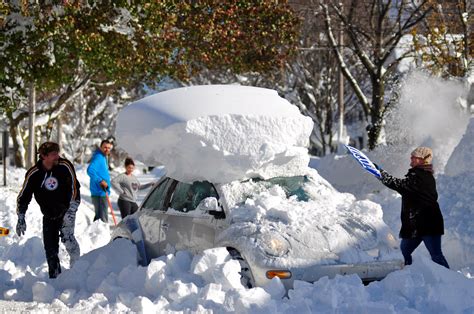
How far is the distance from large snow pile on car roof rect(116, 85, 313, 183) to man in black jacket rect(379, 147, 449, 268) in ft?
3.24

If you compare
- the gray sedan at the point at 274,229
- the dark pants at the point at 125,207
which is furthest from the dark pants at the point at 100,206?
the gray sedan at the point at 274,229

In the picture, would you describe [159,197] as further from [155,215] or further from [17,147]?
[17,147]

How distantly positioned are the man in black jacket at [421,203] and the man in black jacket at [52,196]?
10.5 feet

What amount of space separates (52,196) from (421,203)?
3.69 m

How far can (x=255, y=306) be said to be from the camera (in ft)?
19.5

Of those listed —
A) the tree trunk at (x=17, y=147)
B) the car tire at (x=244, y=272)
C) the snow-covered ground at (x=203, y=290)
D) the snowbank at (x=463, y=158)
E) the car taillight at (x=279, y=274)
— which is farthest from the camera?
the tree trunk at (x=17, y=147)

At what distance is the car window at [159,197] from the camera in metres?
7.97

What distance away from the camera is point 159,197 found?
8.11 metres

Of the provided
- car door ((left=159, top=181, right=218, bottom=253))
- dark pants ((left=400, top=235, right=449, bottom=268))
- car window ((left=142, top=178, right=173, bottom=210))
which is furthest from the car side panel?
dark pants ((left=400, top=235, right=449, bottom=268))

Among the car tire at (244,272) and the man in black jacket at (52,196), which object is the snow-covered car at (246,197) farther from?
the man in black jacket at (52,196)

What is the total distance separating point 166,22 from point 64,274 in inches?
289

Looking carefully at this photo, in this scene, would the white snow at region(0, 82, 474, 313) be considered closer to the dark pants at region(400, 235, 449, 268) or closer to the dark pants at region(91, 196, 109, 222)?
the dark pants at region(400, 235, 449, 268)

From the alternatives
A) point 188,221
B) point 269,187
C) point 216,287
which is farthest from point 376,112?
point 216,287

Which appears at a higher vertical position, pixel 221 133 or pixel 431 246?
pixel 221 133
